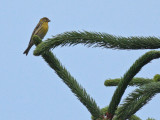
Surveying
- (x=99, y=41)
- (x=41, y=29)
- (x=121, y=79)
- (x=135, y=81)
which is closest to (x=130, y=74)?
(x=121, y=79)

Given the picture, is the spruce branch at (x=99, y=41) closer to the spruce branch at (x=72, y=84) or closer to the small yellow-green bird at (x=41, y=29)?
the spruce branch at (x=72, y=84)

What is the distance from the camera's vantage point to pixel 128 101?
2.59m

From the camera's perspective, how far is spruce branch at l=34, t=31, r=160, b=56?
265 cm

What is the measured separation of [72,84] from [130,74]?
637 mm

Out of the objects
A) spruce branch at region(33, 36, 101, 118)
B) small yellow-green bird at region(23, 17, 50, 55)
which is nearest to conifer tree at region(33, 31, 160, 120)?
spruce branch at region(33, 36, 101, 118)

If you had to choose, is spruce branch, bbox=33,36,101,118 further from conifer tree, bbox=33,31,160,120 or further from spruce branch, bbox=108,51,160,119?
spruce branch, bbox=108,51,160,119

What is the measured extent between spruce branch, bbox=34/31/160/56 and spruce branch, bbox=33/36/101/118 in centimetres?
33

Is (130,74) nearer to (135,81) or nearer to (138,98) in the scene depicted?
(138,98)

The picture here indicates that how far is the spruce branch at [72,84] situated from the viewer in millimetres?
2795

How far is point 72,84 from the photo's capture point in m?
2.99

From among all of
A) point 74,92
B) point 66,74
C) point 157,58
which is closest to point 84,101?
point 74,92

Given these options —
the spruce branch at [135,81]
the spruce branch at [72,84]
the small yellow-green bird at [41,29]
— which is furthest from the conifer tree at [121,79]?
the small yellow-green bird at [41,29]

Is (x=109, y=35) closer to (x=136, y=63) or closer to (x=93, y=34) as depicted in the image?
(x=93, y=34)

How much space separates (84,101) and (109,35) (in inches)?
24.8
